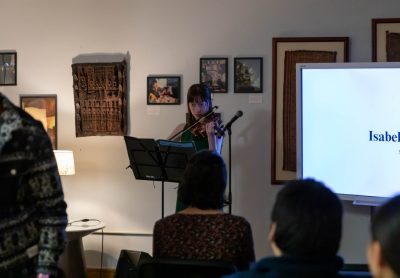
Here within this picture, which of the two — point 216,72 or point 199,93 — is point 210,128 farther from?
point 216,72

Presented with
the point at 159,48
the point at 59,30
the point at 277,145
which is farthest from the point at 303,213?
the point at 59,30

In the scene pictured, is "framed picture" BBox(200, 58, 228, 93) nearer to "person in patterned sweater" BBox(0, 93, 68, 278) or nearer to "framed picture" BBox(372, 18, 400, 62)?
"framed picture" BBox(372, 18, 400, 62)

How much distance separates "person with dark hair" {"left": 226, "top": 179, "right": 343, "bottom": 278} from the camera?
3.78 ft

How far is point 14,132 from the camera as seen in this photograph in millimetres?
1469

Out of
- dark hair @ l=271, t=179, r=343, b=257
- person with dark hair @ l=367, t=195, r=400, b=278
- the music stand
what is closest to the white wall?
the music stand

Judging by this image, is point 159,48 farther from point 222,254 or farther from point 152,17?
point 222,254

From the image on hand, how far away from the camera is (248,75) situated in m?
3.68

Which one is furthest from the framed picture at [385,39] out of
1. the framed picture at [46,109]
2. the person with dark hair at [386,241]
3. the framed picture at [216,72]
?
the person with dark hair at [386,241]

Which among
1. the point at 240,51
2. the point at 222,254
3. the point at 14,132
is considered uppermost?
the point at 240,51

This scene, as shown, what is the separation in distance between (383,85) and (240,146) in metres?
1.13

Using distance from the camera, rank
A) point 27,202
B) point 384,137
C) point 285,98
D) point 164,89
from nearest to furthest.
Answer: point 27,202 → point 384,137 → point 285,98 → point 164,89

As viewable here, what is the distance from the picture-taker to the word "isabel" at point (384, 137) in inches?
118

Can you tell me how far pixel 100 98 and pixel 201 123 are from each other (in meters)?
1.05

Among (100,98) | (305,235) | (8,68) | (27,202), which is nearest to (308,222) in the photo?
(305,235)
